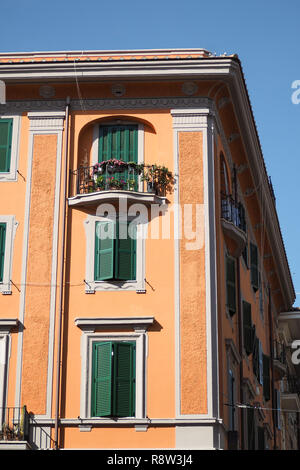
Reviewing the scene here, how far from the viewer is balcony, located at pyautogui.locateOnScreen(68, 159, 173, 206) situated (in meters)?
30.3

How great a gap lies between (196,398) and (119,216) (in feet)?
18.1

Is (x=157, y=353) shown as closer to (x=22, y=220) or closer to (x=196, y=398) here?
(x=196, y=398)

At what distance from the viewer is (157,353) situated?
1135 inches

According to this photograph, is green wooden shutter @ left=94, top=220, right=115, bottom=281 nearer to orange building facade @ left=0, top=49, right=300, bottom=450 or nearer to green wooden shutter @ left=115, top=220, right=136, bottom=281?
orange building facade @ left=0, top=49, right=300, bottom=450

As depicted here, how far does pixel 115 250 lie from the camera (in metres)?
29.7

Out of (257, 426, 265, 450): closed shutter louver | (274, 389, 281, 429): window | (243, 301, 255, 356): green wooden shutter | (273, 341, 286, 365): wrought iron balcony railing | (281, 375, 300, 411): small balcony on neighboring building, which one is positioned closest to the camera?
(243, 301, 255, 356): green wooden shutter

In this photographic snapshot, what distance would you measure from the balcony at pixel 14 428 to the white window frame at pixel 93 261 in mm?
3775

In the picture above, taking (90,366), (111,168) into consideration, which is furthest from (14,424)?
(111,168)

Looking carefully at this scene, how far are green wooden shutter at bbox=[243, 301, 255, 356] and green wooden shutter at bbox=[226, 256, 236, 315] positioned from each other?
2.26 metres

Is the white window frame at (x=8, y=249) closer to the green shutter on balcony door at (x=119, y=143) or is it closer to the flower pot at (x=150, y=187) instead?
the green shutter on balcony door at (x=119, y=143)

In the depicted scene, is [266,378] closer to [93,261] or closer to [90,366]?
[93,261]

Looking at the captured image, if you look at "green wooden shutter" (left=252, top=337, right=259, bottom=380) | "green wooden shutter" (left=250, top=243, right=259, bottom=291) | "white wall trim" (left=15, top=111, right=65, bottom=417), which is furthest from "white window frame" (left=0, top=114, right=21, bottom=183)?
"green wooden shutter" (left=252, top=337, right=259, bottom=380)
